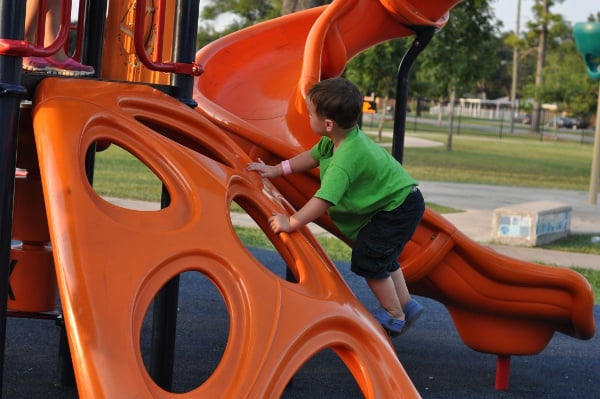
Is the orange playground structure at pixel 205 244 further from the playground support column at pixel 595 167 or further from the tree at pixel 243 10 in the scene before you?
the tree at pixel 243 10

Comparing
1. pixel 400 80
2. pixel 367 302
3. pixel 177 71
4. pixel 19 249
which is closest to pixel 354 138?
pixel 177 71

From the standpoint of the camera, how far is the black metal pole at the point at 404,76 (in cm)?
528

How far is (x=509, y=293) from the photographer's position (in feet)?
15.5

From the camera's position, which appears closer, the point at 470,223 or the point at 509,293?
the point at 509,293

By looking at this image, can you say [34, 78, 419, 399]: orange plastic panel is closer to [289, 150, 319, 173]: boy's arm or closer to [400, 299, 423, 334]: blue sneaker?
[289, 150, 319, 173]: boy's arm

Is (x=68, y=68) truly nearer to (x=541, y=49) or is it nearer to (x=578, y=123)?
(x=541, y=49)

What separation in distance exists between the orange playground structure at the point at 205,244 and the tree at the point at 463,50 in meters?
16.4

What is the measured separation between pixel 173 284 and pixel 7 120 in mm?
1094

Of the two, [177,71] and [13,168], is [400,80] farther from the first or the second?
[13,168]

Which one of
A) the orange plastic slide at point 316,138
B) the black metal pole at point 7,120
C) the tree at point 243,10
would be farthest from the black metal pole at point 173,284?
the tree at point 243,10

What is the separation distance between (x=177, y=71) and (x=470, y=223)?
7.88 meters

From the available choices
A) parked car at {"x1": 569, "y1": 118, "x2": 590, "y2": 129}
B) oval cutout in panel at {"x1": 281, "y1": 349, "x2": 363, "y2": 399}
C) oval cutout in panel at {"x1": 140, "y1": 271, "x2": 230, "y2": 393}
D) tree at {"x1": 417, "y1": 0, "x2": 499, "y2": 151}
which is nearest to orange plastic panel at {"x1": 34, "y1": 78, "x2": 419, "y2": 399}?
oval cutout in panel at {"x1": 140, "y1": 271, "x2": 230, "y2": 393}

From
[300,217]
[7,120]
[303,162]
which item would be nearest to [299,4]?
[303,162]

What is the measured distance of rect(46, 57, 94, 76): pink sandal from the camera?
3479 millimetres
